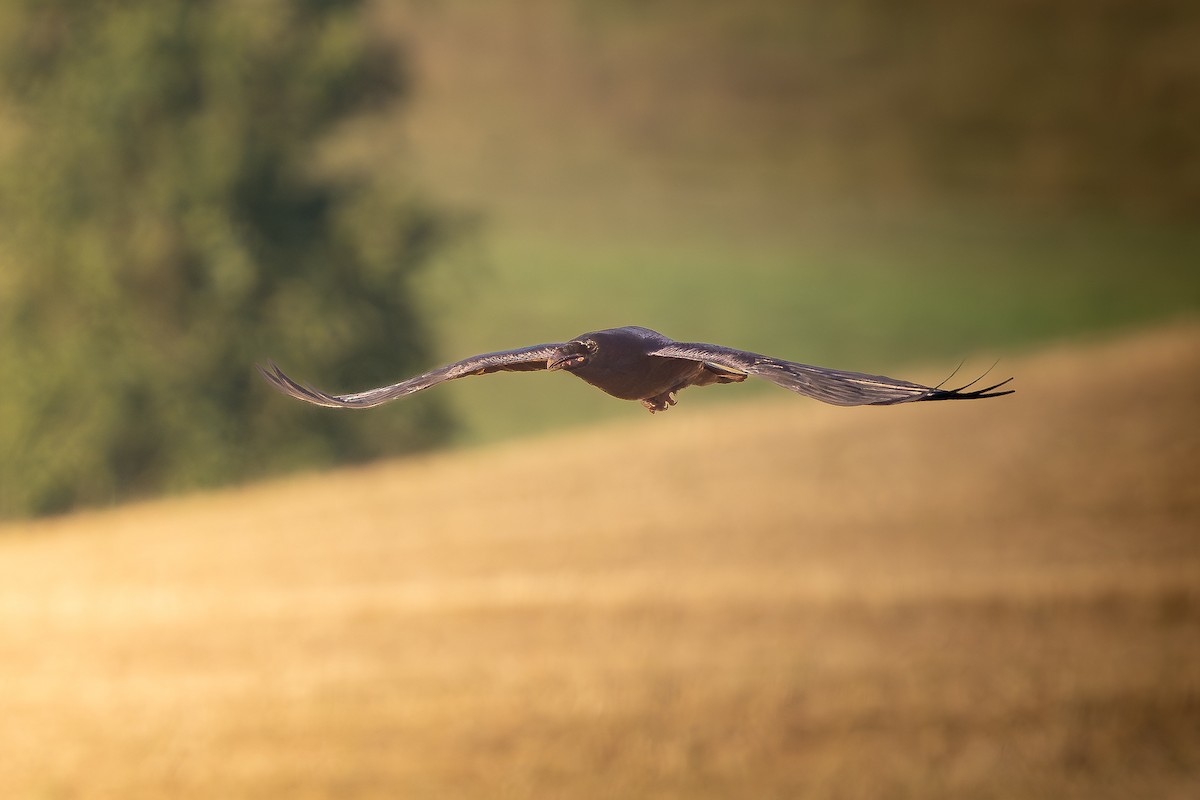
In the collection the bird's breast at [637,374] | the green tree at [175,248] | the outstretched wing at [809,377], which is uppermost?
the green tree at [175,248]

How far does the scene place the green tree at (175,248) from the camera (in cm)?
3017

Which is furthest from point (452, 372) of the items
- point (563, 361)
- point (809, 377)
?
point (809, 377)

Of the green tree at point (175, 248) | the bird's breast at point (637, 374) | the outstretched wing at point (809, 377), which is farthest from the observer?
the green tree at point (175, 248)

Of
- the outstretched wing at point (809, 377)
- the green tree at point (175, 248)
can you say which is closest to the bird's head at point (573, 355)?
the outstretched wing at point (809, 377)

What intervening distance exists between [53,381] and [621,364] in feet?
94.2

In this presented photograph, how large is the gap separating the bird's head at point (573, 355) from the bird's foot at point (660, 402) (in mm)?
360

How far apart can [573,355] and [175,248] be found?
28389 millimetres

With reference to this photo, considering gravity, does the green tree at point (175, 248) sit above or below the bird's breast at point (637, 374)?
above

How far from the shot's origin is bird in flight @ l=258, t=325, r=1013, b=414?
315 centimetres

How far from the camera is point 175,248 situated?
30.3m

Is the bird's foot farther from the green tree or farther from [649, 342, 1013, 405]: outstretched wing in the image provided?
the green tree

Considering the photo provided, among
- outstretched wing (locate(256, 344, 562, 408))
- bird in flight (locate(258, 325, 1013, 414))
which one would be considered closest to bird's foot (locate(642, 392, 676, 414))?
bird in flight (locate(258, 325, 1013, 414))

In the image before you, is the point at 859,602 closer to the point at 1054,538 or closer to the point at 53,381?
the point at 1054,538

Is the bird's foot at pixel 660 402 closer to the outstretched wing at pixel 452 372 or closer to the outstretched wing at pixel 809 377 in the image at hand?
the outstretched wing at pixel 452 372
